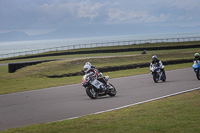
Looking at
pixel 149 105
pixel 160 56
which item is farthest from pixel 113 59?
pixel 149 105

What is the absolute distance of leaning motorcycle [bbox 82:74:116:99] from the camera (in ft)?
44.5

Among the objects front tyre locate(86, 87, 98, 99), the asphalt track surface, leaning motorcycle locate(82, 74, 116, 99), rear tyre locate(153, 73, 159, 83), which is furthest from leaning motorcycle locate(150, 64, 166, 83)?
front tyre locate(86, 87, 98, 99)

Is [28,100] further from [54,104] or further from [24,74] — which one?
[24,74]

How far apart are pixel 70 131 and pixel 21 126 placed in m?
1.61

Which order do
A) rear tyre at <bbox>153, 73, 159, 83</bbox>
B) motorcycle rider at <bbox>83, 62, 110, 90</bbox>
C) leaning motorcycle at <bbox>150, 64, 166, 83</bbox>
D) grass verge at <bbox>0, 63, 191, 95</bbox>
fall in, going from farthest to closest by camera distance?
grass verge at <bbox>0, 63, 191, 95</bbox>
leaning motorcycle at <bbox>150, 64, 166, 83</bbox>
rear tyre at <bbox>153, 73, 159, 83</bbox>
motorcycle rider at <bbox>83, 62, 110, 90</bbox>

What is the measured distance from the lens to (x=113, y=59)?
1542 inches

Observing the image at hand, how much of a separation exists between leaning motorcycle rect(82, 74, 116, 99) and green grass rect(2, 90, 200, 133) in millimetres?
3311

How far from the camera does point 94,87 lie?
45.4ft

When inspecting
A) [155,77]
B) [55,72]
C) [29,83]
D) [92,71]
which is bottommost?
[29,83]

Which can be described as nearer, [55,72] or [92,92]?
[92,92]

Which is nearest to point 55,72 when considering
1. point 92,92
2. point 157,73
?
point 157,73

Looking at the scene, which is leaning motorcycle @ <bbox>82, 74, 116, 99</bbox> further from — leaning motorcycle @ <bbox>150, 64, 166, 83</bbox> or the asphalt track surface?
leaning motorcycle @ <bbox>150, 64, 166, 83</bbox>

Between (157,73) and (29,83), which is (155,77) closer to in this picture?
(157,73)

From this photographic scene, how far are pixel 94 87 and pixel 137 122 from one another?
18.5 ft
